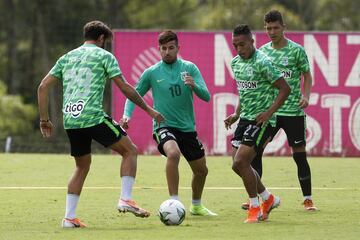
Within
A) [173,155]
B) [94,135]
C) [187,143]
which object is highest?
[94,135]

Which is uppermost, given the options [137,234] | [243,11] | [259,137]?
[243,11]

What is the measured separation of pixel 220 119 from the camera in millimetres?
25969

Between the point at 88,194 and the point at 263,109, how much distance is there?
400 centimetres

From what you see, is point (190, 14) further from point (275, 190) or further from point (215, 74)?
point (275, 190)

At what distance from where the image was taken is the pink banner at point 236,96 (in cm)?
2581

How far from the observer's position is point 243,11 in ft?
149

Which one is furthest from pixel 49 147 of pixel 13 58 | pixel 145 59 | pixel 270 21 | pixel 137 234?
pixel 137 234

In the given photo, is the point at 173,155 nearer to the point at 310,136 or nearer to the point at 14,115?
the point at 310,136

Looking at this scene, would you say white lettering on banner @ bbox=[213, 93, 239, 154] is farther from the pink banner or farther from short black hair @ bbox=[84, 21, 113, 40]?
short black hair @ bbox=[84, 21, 113, 40]

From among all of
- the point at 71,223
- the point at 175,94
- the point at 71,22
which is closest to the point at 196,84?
the point at 175,94

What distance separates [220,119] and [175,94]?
43.3 feet

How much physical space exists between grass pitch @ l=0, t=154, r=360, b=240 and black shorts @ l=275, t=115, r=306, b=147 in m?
0.85

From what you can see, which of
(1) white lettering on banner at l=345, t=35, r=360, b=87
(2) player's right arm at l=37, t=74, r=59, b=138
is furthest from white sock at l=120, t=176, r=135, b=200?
(1) white lettering on banner at l=345, t=35, r=360, b=87

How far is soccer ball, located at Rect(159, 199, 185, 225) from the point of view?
37.9ft
